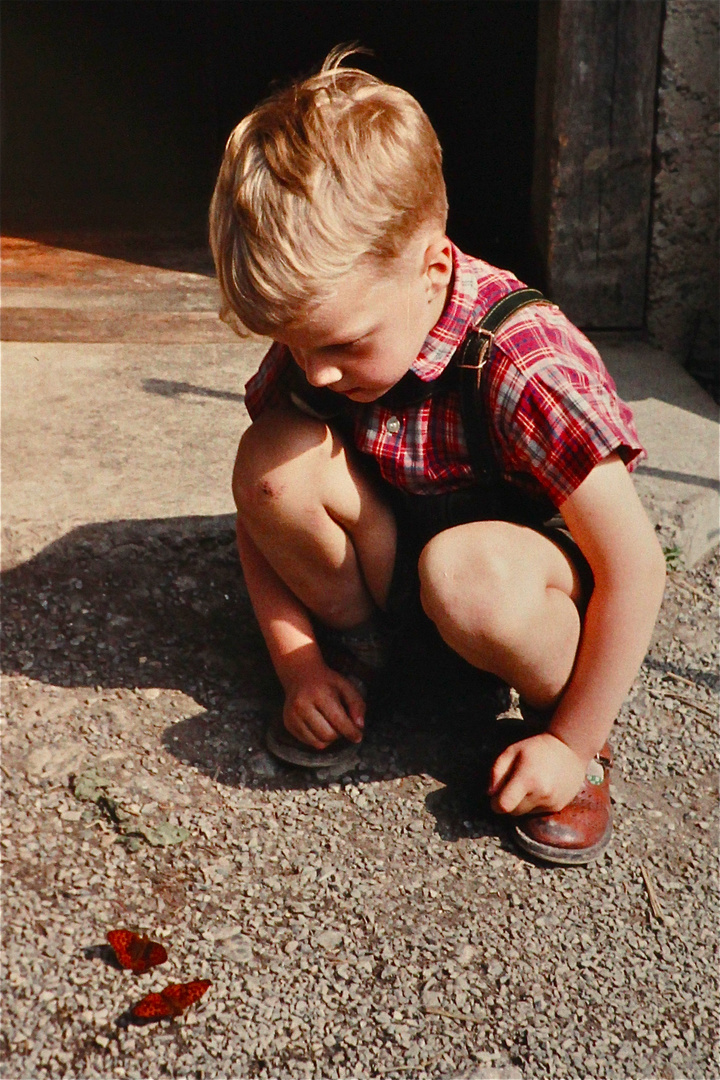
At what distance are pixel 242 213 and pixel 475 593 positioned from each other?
0.63 meters

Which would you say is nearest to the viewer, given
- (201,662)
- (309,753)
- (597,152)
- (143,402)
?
(309,753)

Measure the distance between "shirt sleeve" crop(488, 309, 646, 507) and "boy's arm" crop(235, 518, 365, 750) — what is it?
53 centimetres

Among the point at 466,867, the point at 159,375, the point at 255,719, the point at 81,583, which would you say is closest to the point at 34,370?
the point at 159,375

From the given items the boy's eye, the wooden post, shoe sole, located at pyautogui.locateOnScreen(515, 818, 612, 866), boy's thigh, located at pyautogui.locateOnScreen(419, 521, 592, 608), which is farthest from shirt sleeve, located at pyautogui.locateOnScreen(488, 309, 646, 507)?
the wooden post

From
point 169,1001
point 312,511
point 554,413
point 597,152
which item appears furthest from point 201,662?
point 597,152

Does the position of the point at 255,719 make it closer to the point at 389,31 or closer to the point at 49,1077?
the point at 49,1077

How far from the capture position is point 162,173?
18.7 ft

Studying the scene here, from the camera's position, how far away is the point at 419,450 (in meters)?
1.77

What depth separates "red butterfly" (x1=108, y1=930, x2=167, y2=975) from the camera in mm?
1541

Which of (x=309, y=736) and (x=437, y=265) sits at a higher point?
(x=437, y=265)

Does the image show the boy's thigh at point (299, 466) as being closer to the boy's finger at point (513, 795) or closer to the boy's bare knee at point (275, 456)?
the boy's bare knee at point (275, 456)

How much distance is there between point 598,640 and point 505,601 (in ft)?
0.51

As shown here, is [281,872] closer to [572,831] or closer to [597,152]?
[572,831]

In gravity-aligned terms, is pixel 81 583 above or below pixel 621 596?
below
